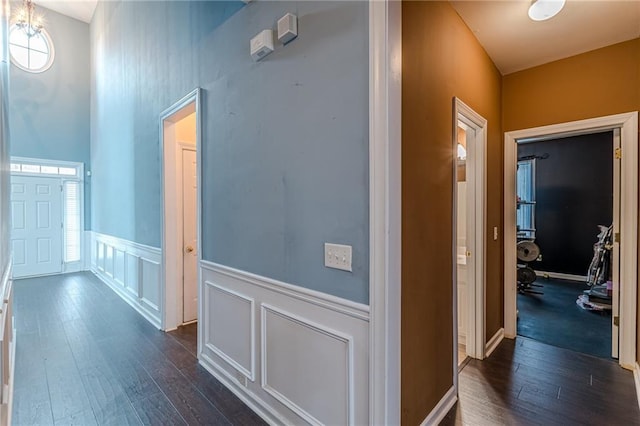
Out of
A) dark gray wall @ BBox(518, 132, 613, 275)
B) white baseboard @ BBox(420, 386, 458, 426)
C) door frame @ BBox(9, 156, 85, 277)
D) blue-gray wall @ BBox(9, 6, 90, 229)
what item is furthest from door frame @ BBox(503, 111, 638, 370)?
blue-gray wall @ BBox(9, 6, 90, 229)

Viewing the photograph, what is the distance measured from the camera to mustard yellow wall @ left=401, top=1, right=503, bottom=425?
159 centimetres

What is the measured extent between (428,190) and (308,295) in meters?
0.92

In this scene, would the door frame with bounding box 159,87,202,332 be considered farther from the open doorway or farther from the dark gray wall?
the dark gray wall

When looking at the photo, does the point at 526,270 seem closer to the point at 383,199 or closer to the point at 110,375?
the point at 383,199

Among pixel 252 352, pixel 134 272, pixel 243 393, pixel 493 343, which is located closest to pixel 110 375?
pixel 243 393

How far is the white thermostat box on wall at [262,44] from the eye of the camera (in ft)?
6.06

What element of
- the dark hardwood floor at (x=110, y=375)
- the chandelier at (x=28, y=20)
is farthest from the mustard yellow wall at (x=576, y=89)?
the chandelier at (x=28, y=20)

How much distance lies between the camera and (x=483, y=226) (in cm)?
266

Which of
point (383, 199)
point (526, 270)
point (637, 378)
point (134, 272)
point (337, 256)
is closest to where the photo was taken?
point (383, 199)

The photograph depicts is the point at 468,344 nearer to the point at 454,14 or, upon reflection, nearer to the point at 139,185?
the point at 454,14

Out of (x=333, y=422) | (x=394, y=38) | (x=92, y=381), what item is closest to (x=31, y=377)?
(x=92, y=381)

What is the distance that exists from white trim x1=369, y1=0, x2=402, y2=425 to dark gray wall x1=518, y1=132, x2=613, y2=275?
5.85 meters

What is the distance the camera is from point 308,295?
64.9 inches

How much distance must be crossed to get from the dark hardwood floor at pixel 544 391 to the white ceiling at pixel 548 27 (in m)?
2.69
